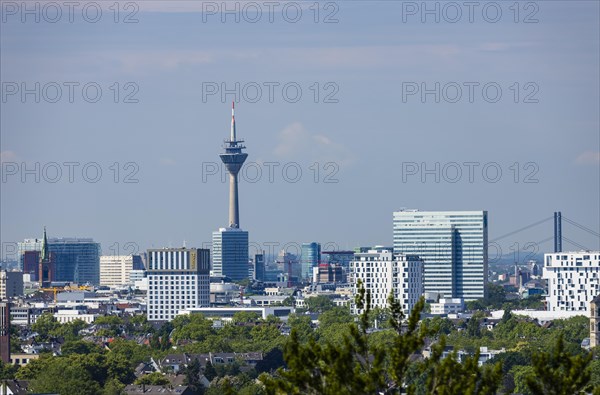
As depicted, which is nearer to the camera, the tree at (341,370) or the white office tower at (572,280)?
the tree at (341,370)

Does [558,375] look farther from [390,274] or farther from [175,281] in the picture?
[175,281]

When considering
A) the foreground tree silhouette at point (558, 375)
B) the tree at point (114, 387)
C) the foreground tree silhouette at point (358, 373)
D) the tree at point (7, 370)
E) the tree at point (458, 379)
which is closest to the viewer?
the tree at point (458, 379)

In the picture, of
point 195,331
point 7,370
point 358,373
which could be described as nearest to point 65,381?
point 7,370

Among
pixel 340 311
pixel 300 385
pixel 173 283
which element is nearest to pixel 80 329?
pixel 340 311

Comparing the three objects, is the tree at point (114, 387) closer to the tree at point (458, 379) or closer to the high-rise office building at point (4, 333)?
the high-rise office building at point (4, 333)

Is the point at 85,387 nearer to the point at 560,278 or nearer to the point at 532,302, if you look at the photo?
the point at 560,278

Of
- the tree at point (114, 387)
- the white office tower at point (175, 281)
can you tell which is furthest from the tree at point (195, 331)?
the white office tower at point (175, 281)
